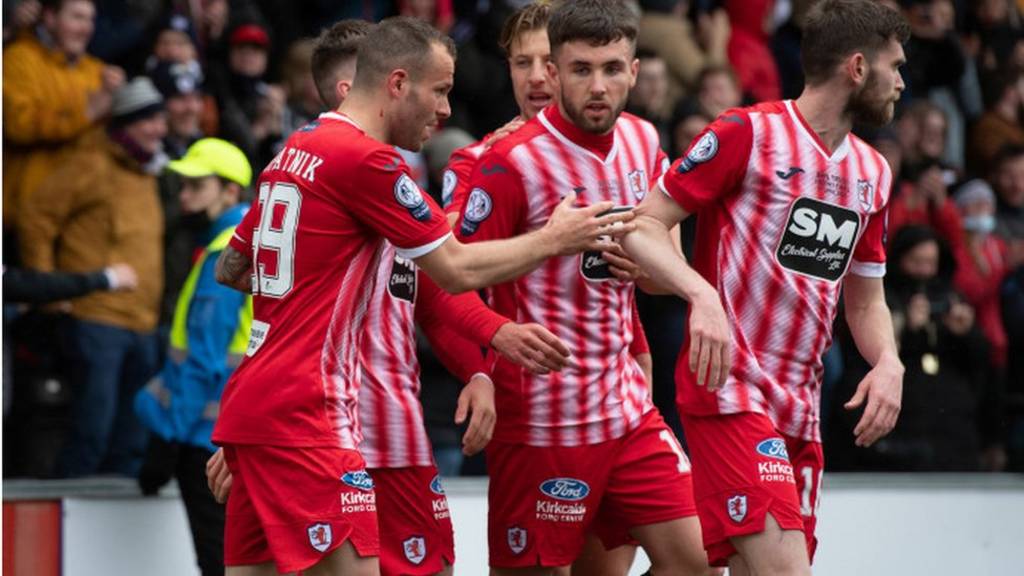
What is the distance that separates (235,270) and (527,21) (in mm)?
1642

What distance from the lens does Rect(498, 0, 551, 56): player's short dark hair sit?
7.40 m

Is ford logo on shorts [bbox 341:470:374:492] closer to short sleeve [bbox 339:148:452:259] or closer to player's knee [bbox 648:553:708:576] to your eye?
short sleeve [bbox 339:148:452:259]

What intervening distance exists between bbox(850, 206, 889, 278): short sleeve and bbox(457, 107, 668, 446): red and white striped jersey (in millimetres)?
799

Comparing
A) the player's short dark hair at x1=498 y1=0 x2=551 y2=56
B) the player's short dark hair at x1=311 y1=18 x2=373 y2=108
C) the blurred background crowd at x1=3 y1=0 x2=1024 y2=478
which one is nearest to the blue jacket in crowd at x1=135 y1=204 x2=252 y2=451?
the blurred background crowd at x1=3 y1=0 x2=1024 y2=478

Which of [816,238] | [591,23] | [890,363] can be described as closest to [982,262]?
[890,363]

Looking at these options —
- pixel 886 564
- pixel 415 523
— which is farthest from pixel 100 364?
pixel 886 564

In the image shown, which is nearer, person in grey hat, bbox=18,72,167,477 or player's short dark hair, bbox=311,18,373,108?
player's short dark hair, bbox=311,18,373,108

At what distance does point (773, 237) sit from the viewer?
6.52 meters

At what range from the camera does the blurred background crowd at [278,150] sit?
977 centimetres

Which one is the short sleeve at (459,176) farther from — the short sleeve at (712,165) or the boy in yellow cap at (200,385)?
the boy in yellow cap at (200,385)

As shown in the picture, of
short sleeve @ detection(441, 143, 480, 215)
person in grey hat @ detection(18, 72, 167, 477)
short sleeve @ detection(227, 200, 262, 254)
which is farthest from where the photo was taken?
person in grey hat @ detection(18, 72, 167, 477)

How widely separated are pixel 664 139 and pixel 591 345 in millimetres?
4621

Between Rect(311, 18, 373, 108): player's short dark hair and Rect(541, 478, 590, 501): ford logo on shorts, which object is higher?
Rect(311, 18, 373, 108): player's short dark hair

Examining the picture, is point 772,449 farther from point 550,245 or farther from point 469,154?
point 469,154
